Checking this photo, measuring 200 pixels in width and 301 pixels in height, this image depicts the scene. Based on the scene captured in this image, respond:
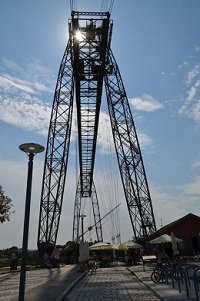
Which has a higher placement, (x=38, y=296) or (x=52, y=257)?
(x=52, y=257)

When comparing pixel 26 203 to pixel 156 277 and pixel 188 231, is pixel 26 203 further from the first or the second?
pixel 188 231

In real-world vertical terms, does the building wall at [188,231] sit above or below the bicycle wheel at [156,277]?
above

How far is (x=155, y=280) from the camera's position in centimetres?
1784

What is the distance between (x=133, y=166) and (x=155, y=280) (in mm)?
27508

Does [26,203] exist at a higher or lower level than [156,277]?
higher

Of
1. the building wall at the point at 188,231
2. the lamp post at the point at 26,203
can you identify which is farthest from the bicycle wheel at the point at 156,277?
the building wall at the point at 188,231

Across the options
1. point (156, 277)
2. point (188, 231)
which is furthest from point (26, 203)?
point (188, 231)

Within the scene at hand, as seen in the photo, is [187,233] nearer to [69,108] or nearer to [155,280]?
[69,108]

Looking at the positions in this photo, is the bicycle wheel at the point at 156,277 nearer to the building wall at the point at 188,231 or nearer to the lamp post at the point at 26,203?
the lamp post at the point at 26,203

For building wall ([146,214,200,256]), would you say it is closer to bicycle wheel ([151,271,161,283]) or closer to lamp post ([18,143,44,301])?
bicycle wheel ([151,271,161,283])

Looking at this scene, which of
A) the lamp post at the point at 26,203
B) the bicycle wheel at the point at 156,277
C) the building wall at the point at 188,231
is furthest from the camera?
the building wall at the point at 188,231

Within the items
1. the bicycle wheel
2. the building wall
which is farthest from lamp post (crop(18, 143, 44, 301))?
the building wall

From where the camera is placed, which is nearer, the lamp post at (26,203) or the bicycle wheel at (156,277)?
the lamp post at (26,203)

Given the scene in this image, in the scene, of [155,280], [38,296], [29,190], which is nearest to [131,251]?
[155,280]
